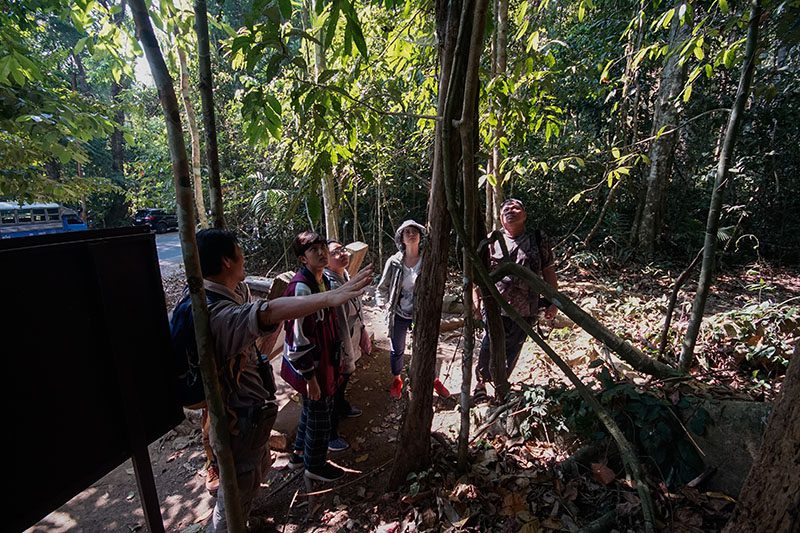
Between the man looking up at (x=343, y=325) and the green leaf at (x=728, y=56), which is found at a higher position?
the green leaf at (x=728, y=56)

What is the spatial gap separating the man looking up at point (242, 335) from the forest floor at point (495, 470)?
0.76 metres

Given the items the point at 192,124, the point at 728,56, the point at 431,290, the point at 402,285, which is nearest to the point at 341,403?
the point at 402,285

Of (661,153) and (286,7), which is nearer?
(286,7)

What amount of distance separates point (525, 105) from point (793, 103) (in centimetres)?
802

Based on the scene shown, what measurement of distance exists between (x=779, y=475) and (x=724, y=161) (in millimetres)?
2527

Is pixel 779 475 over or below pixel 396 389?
over

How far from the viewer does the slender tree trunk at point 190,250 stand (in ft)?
4.08

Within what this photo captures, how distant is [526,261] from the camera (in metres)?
3.32

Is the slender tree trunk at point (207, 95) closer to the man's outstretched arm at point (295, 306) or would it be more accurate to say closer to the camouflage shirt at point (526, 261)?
the man's outstretched arm at point (295, 306)

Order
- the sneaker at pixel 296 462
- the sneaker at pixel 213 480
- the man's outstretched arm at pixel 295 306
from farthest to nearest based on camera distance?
the sneaker at pixel 296 462 → the sneaker at pixel 213 480 → the man's outstretched arm at pixel 295 306

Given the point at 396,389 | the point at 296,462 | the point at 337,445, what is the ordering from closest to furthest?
the point at 296,462
the point at 337,445
the point at 396,389

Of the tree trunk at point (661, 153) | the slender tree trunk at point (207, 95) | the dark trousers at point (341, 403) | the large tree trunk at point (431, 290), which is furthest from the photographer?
the tree trunk at point (661, 153)

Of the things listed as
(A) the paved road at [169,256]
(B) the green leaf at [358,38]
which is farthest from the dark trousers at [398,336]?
(A) the paved road at [169,256]

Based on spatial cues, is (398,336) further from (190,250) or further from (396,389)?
(190,250)
